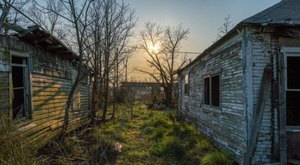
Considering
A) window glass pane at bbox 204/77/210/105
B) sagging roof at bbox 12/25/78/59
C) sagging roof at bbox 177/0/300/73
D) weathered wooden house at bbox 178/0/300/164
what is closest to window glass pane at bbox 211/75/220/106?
window glass pane at bbox 204/77/210/105

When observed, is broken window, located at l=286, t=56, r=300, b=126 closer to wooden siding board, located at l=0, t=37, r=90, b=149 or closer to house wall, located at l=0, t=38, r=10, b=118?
wooden siding board, located at l=0, t=37, r=90, b=149

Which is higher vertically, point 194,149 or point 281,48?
point 281,48

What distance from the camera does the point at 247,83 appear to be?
6.39 meters

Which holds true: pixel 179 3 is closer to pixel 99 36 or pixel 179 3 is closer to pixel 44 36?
pixel 99 36

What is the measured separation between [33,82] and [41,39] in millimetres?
1315

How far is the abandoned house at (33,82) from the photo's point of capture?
22.5ft

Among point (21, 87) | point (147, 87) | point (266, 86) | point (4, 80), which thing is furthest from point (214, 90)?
point (147, 87)

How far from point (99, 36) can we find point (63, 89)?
4394mm

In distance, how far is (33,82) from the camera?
8.48 meters

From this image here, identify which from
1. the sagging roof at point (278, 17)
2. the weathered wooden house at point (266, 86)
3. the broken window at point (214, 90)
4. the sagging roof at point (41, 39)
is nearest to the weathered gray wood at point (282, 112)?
the weathered wooden house at point (266, 86)

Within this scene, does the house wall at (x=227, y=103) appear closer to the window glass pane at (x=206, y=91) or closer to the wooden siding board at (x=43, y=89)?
the window glass pane at (x=206, y=91)

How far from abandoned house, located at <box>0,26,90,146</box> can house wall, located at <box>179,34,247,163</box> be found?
4.93m

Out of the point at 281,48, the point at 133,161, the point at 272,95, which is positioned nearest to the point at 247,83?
the point at 272,95

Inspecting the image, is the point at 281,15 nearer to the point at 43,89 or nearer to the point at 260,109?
the point at 260,109
